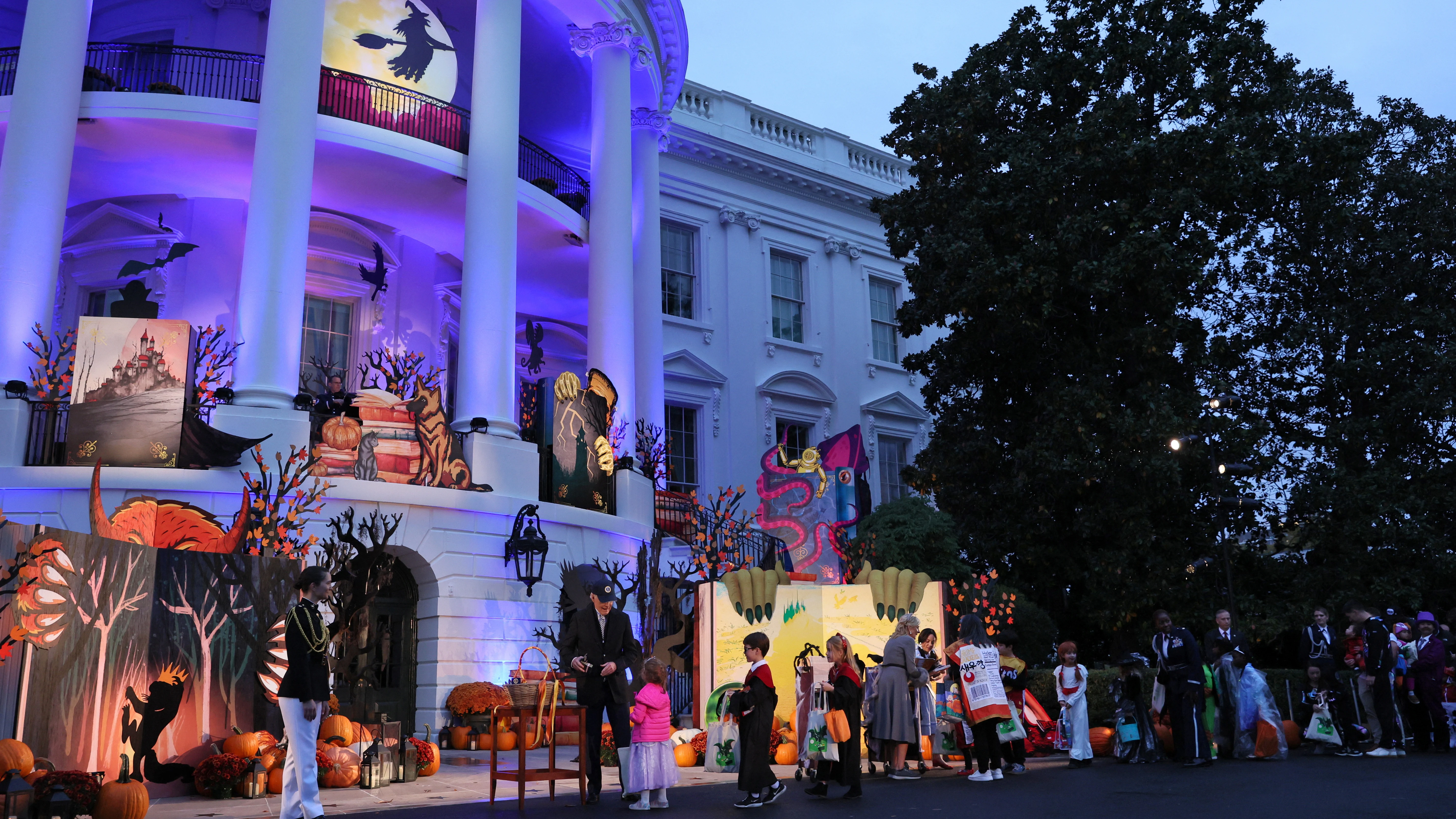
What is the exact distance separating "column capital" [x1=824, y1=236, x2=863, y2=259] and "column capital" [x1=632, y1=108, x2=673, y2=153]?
649 cm

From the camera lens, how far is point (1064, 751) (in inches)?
572

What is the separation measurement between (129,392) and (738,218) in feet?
51.4

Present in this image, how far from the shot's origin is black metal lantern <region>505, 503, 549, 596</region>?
15.9 metres

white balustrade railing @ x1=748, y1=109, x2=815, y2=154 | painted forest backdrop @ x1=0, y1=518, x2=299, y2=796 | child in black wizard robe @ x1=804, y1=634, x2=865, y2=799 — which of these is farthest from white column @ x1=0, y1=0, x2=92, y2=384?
white balustrade railing @ x1=748, y1=109, x2=815, y2=154

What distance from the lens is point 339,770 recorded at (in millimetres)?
10195

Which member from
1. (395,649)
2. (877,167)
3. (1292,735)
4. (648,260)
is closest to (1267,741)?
(1292,735)

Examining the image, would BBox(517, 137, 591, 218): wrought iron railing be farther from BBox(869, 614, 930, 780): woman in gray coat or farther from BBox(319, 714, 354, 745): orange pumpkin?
BBox(869, 614, 930, 780): woman in gray coat

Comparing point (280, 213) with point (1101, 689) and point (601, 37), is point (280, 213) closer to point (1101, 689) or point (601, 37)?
point (601, 37)

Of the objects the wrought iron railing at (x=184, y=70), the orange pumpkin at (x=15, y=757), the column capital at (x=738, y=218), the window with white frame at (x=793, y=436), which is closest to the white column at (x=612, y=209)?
the column capital at (x=738, y=218)

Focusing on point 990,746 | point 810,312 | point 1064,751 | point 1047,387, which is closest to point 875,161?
point 810,312

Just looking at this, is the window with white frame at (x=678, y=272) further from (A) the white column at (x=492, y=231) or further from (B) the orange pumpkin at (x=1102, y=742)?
(B) the orange pumpkin at (x=1102, y=742)

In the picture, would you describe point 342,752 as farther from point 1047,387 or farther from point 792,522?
point 1047,387

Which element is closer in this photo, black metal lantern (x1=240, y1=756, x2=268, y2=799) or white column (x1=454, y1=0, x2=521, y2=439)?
black metal lantern (x1=240, y1=756, x2=268, y2=799)

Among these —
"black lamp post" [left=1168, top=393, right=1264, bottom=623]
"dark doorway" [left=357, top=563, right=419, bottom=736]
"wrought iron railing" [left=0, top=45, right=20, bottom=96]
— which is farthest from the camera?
"wrought iron railing" [left=0, top=45, right=20, bottom=96]
